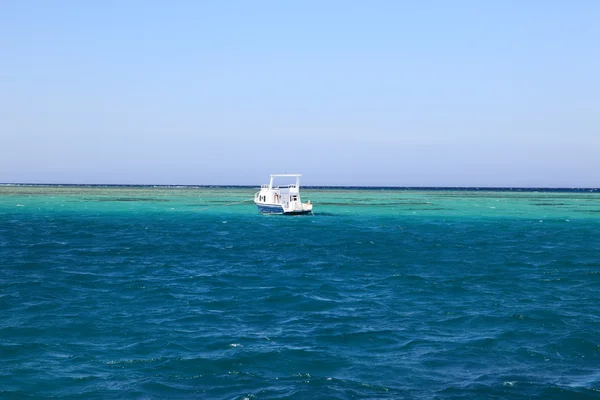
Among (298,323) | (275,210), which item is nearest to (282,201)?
(275,210)

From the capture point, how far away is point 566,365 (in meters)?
15.6

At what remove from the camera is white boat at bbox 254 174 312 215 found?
7975 cm

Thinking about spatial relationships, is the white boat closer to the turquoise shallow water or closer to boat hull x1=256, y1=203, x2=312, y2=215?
boat hull x1=256, y1=203, x2=312, y2=215

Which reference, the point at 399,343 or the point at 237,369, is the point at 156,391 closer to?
the point at 237,369

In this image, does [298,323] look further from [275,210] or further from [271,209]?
[271,209]

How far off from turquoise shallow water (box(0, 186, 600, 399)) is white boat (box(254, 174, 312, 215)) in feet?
124

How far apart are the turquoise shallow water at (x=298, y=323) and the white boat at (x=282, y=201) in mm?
37892

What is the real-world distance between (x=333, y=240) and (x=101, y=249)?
18623 mm

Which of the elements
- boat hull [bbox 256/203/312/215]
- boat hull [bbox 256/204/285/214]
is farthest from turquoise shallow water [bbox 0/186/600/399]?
boat hull [bbox 256/204/285/214]

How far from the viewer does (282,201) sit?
266 ft

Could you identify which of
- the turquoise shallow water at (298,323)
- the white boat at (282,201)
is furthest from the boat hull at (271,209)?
the turquoise shallow water at (298,323)

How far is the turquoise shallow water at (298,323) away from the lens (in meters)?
14.2

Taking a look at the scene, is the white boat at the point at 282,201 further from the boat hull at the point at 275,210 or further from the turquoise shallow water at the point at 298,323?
the turquoise shallow water at the point at 298,323

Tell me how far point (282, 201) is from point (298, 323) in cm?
6110
